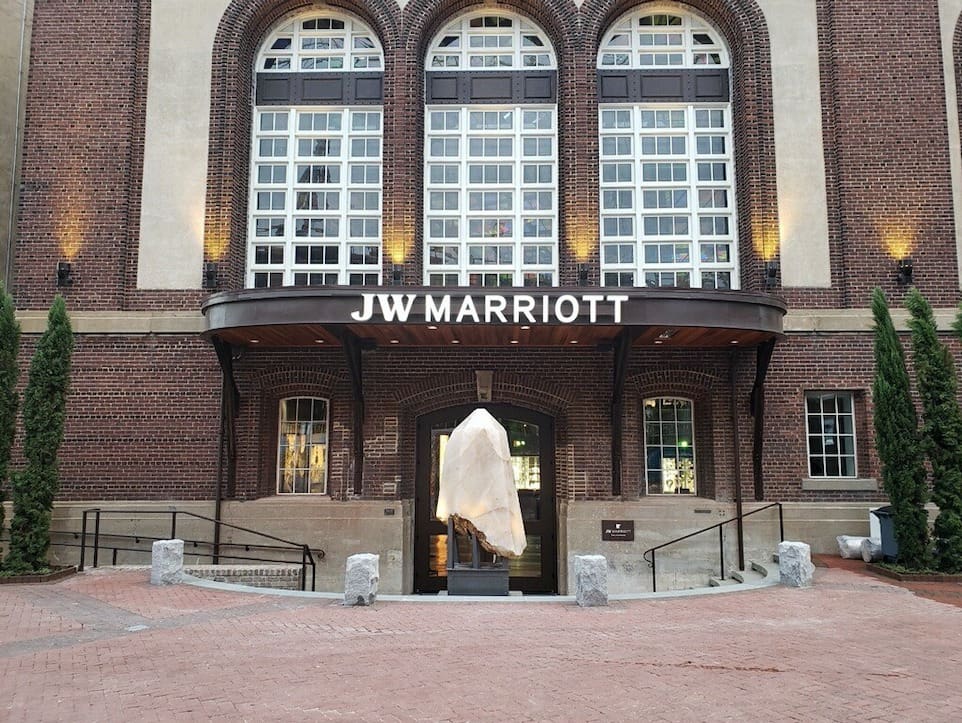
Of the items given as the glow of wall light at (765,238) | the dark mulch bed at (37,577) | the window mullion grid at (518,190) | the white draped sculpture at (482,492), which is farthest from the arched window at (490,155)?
the dark mulch bed at (37,577)

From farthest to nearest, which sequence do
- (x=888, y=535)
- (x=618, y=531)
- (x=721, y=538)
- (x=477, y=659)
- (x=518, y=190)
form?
(x=518, y=190) < (x=618, y=531) < (x=721, y=538) < (x=888, y=535) < (x=477, y=659)

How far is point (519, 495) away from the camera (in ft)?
48.9

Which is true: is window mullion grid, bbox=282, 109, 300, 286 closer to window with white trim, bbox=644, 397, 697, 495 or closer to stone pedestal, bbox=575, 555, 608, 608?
window with white trim, bbox=644, 397, 697, 495

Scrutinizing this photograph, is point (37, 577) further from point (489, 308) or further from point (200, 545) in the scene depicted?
point (489, 308)

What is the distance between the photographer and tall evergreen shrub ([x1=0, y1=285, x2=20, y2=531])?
39.0ft

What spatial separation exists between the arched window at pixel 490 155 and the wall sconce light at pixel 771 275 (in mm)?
4133

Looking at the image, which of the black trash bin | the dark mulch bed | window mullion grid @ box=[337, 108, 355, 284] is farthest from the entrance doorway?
the dark mulch bed

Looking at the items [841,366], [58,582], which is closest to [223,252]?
[58,582]

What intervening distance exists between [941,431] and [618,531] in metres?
5.60

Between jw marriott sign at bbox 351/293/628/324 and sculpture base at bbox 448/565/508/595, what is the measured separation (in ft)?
12.9

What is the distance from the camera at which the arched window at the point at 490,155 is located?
50.0 ft

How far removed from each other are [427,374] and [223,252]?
473 centimetres

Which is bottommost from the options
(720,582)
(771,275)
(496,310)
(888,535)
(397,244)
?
(720,582)

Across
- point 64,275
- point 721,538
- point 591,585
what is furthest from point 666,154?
point 64,275
